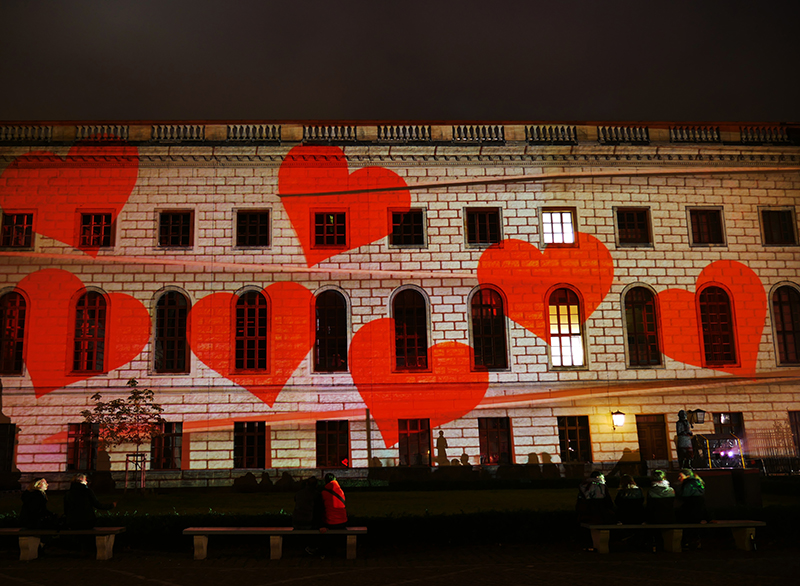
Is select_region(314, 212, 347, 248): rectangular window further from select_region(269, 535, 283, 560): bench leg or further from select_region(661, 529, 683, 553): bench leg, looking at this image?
select_region(661, 529, 683, 553): bench leg

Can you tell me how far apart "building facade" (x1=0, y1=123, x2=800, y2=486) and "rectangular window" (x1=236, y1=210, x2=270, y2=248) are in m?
0.12

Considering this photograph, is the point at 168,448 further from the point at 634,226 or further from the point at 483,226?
the point at 634,226

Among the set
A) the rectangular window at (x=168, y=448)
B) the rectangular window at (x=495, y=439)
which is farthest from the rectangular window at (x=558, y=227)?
the rectangular window at (x=168, y=448)

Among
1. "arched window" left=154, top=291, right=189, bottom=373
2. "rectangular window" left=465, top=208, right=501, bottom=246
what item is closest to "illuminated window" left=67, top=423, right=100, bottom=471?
"arched window" left=154, top=291, right=189, bottom=373

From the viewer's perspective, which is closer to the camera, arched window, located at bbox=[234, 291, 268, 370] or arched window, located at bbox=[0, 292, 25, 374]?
arched window, located at bbox=[0, 292, 25, 374]

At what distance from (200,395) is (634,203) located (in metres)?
19.5

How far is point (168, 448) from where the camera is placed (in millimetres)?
27672

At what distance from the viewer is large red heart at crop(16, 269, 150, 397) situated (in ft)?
91.2

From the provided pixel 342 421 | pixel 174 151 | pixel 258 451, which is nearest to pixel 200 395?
pixel 258 451

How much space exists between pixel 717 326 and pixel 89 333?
84.3ft

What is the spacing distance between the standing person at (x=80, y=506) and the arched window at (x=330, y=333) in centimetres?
1507

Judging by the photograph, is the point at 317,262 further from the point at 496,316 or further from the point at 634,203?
the point at 634,203

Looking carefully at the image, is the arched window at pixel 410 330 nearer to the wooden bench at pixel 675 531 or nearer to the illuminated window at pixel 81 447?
the illuminated window at pixel 81 447

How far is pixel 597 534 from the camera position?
13.4m
